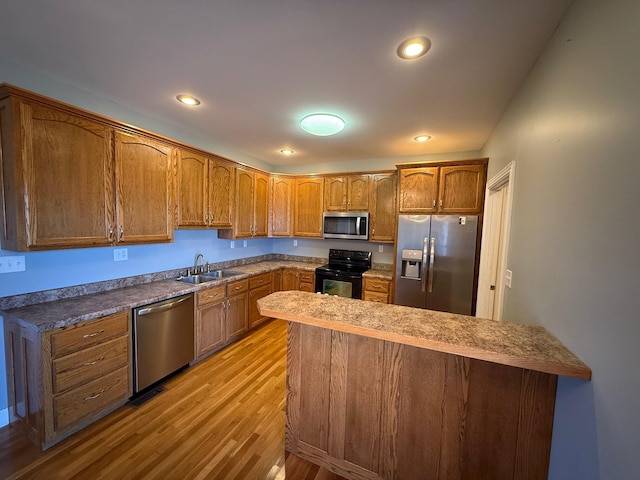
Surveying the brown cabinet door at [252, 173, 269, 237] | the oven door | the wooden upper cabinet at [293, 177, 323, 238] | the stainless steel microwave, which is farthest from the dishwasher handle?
the stainless steel microwave

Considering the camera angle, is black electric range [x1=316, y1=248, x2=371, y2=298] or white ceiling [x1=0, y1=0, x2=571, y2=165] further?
black electric range [x1=316, y1=248, x2=371, y2=298]

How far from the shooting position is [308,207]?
422 centimetres

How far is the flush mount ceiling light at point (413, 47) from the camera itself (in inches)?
54.9

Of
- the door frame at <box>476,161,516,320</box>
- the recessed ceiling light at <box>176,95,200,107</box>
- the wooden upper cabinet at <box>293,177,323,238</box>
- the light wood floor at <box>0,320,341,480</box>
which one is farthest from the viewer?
the wooden upper cabinet at <box>293,177,323,238</box>

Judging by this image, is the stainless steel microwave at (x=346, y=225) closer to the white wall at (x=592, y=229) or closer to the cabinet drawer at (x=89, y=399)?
the white wall at (x=592, y=229)

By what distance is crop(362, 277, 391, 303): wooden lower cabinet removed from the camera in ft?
11.5

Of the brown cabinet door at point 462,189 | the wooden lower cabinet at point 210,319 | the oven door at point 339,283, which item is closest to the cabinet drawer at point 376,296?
the oven door at point 339,283

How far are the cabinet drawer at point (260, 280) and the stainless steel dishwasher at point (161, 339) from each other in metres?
0.98

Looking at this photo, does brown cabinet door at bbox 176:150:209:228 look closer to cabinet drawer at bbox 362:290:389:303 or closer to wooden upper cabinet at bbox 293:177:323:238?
wooden upper cabinet at bbox 293:177:323:238

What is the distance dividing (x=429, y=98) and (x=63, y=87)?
2959 mm

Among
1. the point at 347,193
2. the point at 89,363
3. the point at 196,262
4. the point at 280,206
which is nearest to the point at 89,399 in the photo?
the point at 89,363

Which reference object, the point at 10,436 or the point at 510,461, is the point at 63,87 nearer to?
the point at 10,436

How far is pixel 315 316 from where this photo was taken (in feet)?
4.43

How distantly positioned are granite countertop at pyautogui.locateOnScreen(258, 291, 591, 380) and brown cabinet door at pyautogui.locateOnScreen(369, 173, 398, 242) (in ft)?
7.58
